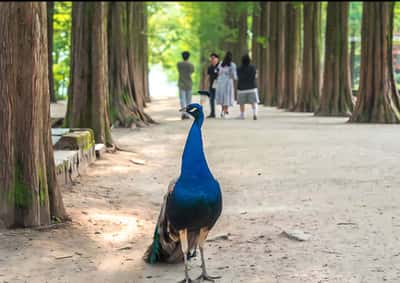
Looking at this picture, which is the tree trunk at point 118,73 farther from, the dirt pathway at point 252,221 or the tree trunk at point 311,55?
the tree trunk at point 311,55

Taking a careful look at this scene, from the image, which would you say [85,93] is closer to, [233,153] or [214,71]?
[233,153]

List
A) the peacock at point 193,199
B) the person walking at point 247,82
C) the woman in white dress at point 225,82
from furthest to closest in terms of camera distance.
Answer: the woman in white dress at point 225,82
the person walking at point 247,82
the peacock at point 193,199

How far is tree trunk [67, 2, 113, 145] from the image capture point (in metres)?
11.5

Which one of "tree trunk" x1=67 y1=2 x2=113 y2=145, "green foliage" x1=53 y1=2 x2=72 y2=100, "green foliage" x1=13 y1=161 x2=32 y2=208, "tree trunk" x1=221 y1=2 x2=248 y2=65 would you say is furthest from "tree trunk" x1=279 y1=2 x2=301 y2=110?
"green foliage" x1=13 y1=161 x2=32 y2=208

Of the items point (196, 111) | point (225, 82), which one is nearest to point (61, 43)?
point (225, 82)

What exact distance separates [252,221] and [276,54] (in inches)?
929

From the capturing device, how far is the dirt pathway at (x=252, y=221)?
201 inches

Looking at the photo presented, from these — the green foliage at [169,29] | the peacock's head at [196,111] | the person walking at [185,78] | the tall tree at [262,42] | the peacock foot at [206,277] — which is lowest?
the peacock foot at [206,277]

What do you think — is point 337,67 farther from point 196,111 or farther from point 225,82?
point 196,111

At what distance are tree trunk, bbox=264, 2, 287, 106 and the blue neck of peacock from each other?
2332cm

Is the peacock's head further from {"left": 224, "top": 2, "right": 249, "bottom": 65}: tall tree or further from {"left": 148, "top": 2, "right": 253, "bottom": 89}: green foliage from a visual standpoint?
{"left": 224, "top": 2, "right": 249, "bottom": 65}: tall tree

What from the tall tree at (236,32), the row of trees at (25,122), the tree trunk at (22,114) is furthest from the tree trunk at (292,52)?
the tree trunk at (22,114)

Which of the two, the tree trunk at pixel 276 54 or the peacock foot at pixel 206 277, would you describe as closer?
the peacock foot at pixel 206 277

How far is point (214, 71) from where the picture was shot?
2056 centimetres
